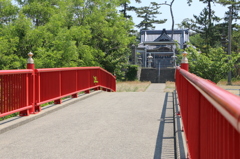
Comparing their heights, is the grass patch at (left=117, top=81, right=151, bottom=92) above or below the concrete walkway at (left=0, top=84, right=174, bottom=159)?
below

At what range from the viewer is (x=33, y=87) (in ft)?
29.2

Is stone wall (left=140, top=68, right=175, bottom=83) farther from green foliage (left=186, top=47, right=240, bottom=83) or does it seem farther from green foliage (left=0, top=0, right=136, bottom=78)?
green foliage (left=186, top=47, right=240, bottom=83)

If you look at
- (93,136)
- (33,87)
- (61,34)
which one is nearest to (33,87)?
(33,87)

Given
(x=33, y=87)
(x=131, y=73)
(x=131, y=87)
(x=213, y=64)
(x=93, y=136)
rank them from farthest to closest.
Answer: (x=131, y=73), (x=131, y=87), (x=213, y=64), (x=33, y=87), (x=93, y=136)

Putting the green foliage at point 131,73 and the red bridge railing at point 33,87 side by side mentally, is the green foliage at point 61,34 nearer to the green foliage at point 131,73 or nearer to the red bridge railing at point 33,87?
the green foliage at point 131,73

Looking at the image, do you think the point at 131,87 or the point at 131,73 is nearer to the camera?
the point at 131,87

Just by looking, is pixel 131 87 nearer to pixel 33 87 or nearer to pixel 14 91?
pixel 33 87

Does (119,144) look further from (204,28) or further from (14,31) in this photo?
(204,28)

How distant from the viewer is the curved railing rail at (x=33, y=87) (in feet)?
25.1

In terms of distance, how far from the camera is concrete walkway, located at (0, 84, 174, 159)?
18.7 feet

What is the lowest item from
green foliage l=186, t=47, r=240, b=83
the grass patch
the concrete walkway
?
the grass patch

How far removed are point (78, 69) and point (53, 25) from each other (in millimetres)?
10258

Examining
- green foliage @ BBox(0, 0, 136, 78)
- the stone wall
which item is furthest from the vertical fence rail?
the stone wall

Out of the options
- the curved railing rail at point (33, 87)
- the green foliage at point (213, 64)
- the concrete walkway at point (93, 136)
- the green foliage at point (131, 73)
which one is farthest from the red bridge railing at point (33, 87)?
the green foliage at point (131, 73)
